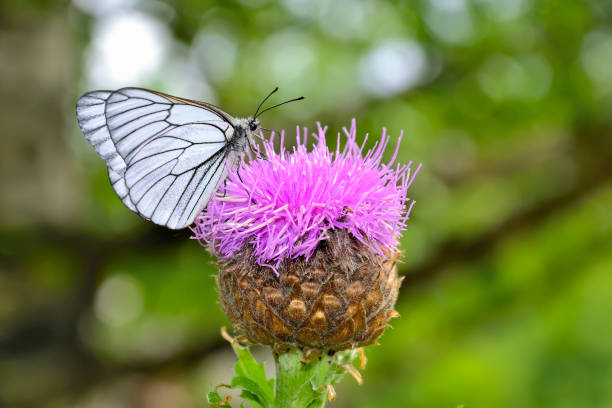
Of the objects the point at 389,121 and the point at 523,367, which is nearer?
the point at 389,121

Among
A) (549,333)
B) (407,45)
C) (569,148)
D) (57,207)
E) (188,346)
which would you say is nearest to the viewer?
(188,346)

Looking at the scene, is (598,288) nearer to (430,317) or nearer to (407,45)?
(430,317)

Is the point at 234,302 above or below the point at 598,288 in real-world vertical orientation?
above

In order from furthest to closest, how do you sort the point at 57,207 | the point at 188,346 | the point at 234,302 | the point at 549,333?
the point at 549,333, the point at 57,207, the point at 188,346, the point at 234,302

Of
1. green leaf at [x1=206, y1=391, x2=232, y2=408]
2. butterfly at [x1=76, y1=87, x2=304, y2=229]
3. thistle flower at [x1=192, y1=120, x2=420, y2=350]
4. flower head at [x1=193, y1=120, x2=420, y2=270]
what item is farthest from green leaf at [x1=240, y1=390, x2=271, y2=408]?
butterfly at [x1=76, y1=87, x2=304, y2=229]

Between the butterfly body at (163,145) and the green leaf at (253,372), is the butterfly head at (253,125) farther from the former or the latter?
the green leaf at (253,372)

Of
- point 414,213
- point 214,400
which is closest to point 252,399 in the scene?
point 214,400

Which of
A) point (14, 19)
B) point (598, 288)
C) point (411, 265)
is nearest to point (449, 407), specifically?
point (411, 265)
